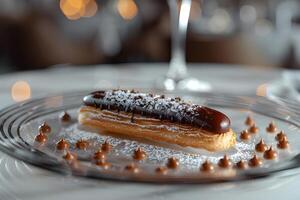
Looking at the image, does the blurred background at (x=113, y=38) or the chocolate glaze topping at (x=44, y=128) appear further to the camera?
the blurred background at (x=113, y=38)

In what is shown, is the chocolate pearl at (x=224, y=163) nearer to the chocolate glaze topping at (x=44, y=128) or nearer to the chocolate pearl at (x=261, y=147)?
the chocolate pearl at (x=261, y=147)

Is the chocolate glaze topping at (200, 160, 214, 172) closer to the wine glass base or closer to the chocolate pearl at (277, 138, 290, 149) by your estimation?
the chocolate pearl at (277, 138, 290, 149)

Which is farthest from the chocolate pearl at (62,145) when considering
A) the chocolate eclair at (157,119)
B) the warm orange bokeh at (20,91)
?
the warm orange bokeh at (20,91)

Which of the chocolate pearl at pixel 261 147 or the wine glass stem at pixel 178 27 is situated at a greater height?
the wine glass stem at pixel 178 27

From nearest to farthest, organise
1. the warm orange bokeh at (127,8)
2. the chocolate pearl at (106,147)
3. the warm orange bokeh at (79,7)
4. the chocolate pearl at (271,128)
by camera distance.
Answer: the chocolate pearl at (106,147), the chocolate pearl at (271,128), the warm orange bokeh at (79,7), the warm orange bokeh at (127,8)

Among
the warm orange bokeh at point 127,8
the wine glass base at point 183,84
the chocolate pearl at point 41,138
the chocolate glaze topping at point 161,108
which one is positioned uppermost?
the warm orange bokeh at point 127,8

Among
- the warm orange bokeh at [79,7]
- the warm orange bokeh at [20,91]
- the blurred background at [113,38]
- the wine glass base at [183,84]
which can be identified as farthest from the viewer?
the warm orange bokeh at [79,7]

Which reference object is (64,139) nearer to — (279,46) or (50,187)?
(50,187)

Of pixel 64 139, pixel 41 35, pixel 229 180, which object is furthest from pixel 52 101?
pixel 41 35
